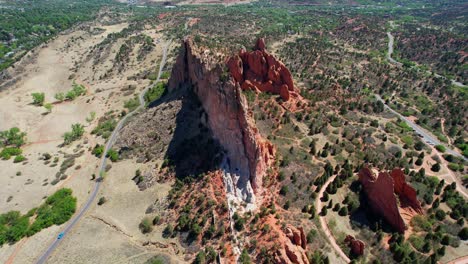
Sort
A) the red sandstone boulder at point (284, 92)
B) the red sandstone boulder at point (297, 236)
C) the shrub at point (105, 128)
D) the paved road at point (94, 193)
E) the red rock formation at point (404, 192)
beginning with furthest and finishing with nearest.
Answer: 1. the shrub at point (105, 128)
2. the red sandstone boulder at point (284, 92)
3. the paved road at point (94, 193)
4. the red rock formation at point (404, 192)
5. the red sandstone boulder at point (297, 236)

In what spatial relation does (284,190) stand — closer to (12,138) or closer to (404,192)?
(404,192)

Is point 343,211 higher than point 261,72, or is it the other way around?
point 261,72

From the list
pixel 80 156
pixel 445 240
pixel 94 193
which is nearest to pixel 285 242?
pixel 445 240

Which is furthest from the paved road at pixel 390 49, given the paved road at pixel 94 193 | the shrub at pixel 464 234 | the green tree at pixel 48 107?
the green tree at pixel 48 107

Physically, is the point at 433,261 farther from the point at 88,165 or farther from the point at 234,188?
the point at 88,165

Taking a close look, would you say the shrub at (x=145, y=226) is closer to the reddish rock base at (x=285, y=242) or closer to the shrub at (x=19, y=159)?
the reddish rock base at (x=285, y=242)

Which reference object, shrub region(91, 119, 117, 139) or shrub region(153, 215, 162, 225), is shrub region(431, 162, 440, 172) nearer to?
shrub region(153, 215, 162, 225)
